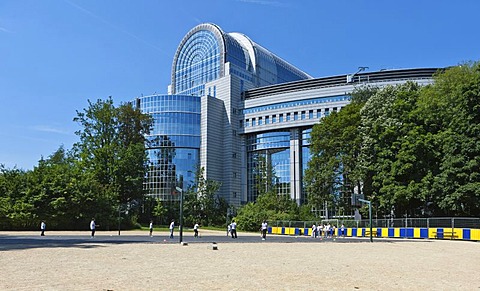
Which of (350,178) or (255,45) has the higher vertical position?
(255,45)

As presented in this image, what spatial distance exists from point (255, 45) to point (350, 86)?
3159 cm

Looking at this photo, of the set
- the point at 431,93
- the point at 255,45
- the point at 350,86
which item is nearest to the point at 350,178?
the point at 431,93

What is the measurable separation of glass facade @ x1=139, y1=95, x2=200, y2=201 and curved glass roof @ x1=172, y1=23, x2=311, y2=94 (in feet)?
38.8

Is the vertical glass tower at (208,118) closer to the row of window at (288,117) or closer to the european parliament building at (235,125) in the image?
the european parliament building at (235,125)

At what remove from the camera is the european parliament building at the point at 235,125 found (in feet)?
287

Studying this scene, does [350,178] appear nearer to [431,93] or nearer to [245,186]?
[431,93]

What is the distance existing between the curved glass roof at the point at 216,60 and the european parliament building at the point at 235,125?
308 millimetres

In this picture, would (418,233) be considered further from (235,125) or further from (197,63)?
(197,63)

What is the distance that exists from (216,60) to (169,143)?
22.1 meters

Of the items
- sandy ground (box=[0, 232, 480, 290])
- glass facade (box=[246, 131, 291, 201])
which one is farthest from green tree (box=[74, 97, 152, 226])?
sandy ground (box=[0, 232, 480, 290])

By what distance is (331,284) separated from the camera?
38.9 feet

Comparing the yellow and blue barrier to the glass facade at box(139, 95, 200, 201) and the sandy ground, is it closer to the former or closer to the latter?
the sandy ground

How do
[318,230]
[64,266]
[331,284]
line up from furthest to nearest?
[318,230] < [64,266] < [331,284]

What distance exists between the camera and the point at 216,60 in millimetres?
101188
